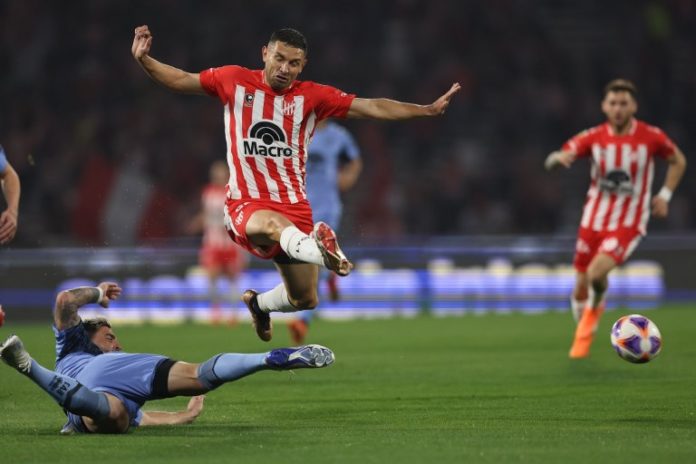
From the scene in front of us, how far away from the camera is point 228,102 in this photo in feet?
27.9

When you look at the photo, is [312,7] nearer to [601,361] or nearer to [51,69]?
[51,69]

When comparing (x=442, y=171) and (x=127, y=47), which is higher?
(x=127, y=47)

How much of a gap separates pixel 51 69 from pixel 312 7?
4602 mm

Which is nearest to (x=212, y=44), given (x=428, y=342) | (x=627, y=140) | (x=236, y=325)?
(x=236, y=325)

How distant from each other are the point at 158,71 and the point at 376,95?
43.0ft

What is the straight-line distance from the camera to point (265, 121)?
27.6ft

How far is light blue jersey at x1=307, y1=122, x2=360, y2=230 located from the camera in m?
13.1

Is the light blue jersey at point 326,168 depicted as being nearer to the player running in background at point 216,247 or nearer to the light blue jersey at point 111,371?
the player running in background at point 216,247

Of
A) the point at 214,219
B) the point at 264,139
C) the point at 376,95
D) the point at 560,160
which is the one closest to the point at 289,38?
the point at 264,139

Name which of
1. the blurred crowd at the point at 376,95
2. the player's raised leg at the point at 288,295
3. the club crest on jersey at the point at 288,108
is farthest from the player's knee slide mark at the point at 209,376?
the blurred crowd at the point at 376,95

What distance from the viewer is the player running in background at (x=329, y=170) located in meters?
13.1

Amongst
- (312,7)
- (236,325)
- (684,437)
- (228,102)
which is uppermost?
(312,7)

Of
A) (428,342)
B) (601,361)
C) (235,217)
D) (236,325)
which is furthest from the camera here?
(236,325)

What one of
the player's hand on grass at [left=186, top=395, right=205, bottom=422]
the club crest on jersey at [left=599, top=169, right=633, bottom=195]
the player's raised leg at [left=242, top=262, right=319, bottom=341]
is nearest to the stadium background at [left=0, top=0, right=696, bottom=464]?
the player's raised leg at [left=242, top=262, right=319, bottom=341]
